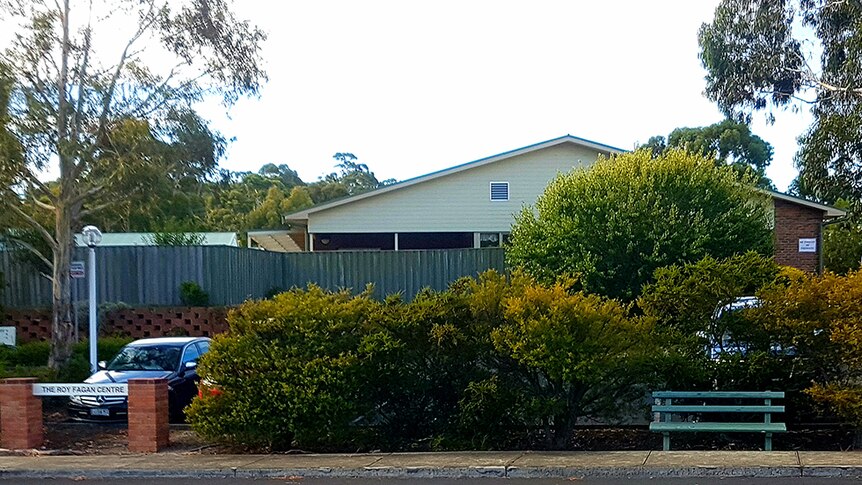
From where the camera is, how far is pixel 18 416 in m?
12.4

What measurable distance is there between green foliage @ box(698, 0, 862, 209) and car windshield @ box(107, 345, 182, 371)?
64.9ft

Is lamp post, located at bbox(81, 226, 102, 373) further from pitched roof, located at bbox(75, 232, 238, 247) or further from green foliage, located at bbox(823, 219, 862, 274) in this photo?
green foliage, located at bbox(823, 219, 862, 274)

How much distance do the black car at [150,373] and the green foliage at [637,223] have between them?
7939 millimetres

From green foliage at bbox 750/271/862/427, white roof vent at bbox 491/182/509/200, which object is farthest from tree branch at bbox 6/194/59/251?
white roof vent at bbox 491/182/509/200

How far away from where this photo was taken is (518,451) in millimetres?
11297

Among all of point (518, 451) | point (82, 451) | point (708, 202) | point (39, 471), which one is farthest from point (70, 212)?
point (708, 202)

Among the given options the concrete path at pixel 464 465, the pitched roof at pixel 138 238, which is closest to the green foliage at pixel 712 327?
the concrete path at pixel 464 465

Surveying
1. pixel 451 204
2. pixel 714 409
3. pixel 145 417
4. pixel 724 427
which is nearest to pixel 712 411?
pixel 714 409

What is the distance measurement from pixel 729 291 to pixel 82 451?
8851 mm

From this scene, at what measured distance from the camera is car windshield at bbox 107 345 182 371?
15492mm

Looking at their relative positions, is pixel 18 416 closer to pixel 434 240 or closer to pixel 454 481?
pixel 454 481

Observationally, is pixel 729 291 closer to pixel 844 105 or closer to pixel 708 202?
pixel 708 202

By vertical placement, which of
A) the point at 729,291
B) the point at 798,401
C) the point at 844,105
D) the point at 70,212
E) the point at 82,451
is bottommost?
the point at 82,451

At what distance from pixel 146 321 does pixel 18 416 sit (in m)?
10.8
